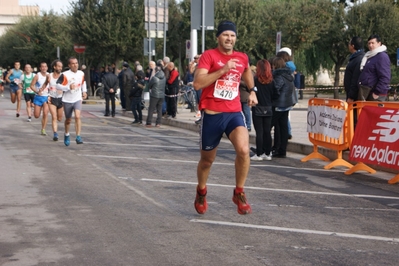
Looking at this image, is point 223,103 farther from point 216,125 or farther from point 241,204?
point 241,204

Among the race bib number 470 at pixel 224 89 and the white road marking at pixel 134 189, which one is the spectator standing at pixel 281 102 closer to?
the white road marking at pixel 134 189

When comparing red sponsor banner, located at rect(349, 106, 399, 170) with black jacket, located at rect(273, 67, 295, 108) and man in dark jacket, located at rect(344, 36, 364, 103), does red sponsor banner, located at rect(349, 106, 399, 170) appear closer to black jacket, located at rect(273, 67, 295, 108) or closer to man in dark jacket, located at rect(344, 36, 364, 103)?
man in dark jacket, located at rect(344, 36, 364, 103)

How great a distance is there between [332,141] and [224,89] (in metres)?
5.62

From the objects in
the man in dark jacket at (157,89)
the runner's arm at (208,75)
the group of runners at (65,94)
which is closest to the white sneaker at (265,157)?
the group of runners at (65,94)

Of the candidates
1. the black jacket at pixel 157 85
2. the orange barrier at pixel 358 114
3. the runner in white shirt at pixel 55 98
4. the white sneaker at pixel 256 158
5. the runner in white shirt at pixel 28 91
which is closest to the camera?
the orange barrier at pixel 358 114

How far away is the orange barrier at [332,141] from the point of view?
12.4 metres

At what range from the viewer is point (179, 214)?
794 centimetres

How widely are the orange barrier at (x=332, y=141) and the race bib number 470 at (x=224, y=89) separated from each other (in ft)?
16.4

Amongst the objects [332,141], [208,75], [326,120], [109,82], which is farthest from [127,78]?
[208,75]

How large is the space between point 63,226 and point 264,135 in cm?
663

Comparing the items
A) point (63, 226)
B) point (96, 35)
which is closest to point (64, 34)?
point (96, 35)

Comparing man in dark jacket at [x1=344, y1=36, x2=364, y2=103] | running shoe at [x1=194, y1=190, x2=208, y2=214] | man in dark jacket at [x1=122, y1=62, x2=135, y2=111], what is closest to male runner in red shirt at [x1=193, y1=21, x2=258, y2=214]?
running shoe at [x1=194, y1=190, x2=208, y2=214]

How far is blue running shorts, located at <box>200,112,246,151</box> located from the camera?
7715mm

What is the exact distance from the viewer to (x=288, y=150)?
1532 centimetres
